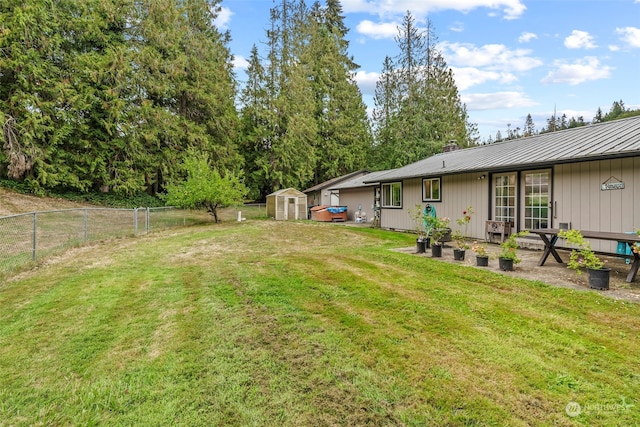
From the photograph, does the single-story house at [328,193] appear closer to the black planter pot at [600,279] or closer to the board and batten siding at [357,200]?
the board and batten siding at [357,200]

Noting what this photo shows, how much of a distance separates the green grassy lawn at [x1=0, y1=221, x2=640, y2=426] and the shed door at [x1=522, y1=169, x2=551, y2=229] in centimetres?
376

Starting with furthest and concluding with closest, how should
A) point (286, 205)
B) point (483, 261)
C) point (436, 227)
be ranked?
point (286, 205), point (436, 227), point (483, 261)

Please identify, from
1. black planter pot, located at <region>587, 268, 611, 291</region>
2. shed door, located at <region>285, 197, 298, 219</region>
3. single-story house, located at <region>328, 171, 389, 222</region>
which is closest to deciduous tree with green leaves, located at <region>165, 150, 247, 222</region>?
shed door, located at <region>285, 197, 298, 219</region>

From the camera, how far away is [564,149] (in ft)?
24.1

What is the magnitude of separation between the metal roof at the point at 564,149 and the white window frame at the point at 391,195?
2.09 m

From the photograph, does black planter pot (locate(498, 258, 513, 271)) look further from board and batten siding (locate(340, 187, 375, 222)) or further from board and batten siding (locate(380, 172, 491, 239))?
board and batten siding (locate(340, 187, 375, 222))

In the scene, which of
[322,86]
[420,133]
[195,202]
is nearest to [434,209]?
[195,202]

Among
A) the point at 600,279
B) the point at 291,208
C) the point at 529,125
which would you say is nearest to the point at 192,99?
the point at 291,208

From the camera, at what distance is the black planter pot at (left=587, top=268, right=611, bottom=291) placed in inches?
169

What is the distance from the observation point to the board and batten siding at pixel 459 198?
924 centimetres

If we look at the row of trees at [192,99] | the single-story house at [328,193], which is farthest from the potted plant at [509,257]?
the row of trees at [192,99]

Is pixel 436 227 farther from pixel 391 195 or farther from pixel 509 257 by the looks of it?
pixel 391 195

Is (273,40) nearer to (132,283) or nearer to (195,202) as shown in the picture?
(195,202)

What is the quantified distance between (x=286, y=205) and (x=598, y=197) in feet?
46.2
